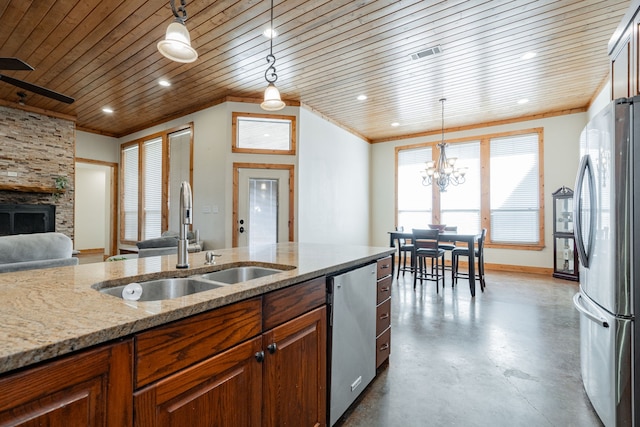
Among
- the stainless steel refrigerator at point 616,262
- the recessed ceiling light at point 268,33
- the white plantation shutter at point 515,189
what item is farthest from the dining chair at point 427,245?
the recessed ceiling light at point 268,33

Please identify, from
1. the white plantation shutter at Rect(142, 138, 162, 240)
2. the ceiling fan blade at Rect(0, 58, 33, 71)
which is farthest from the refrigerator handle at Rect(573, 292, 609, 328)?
the white plantation shutter at Rect(142, 138, 162, 240)

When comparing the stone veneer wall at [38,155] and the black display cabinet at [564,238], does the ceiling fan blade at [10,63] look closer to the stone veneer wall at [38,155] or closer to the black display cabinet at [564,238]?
the stone veneer wall at [38,155]

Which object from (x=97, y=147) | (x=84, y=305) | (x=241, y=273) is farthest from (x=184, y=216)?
(x=97, y=147)

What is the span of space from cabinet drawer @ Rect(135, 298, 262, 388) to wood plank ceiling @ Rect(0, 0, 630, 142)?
288 cm

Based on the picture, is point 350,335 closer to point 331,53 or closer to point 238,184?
point 331,53

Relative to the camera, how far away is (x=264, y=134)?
17.7ft

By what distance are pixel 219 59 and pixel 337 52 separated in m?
1.50

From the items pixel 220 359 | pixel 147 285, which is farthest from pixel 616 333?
pixel 147 285

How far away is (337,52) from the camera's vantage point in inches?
149

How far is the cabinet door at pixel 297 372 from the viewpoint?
4.10 feet

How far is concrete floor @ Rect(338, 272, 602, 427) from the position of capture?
1.87m

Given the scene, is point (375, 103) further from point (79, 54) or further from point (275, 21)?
point (79, 54)

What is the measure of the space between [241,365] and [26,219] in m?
6.90

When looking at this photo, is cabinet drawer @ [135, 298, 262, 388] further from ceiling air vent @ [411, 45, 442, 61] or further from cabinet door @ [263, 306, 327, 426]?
ceiling air vent @ [411, 45, 442, 61]
